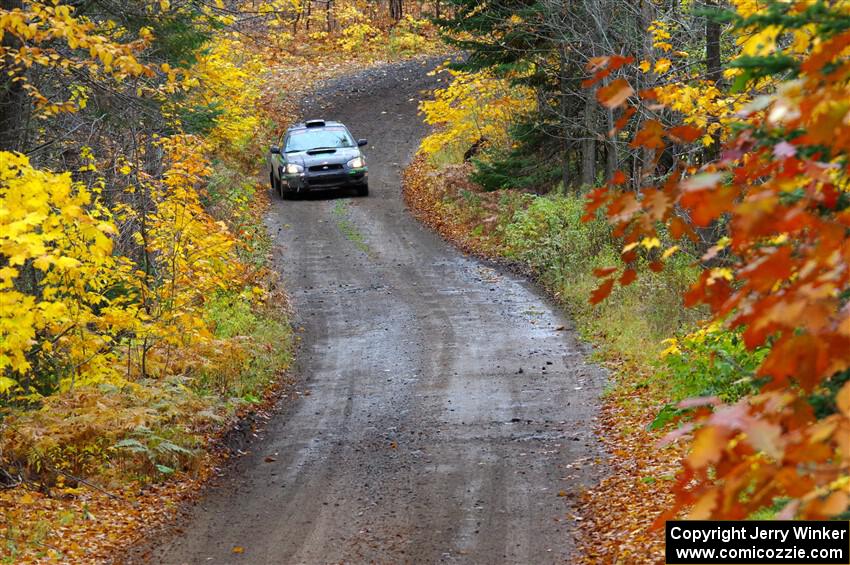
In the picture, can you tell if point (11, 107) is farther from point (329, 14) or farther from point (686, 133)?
point (329, 14)

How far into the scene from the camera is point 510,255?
21.0 metres

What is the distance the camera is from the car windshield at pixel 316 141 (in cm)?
2719

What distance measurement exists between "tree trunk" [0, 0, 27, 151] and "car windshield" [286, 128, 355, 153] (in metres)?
16.6

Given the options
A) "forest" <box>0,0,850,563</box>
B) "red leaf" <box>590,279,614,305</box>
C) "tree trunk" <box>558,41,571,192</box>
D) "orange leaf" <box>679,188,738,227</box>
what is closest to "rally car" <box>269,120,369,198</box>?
"forest" <box>0,0,850,563</box>

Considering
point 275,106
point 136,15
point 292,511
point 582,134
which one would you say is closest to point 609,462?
point 292,511

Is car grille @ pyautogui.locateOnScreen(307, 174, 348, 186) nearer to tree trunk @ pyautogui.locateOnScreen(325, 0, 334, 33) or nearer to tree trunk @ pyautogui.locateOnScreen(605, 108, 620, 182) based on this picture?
tree trunk @ pyautogui.locateOnScreen(605, 108, 620, 182)

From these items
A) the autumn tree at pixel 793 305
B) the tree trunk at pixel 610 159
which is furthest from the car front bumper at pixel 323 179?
the autumn tree at pixel 793 305

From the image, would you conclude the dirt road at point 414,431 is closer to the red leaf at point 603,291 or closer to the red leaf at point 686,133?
the red leaf at point 603,291

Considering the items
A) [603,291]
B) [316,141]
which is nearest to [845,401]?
[603,291]

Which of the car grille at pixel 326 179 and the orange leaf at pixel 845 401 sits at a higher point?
the car grille at pixel 326 179

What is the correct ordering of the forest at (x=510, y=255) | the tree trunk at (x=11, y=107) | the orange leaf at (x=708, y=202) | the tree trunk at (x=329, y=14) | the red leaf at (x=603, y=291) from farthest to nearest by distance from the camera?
the tree trunk at (x=329, y=14) < the tree trunk at (x=11, y=107) < the red leaf at (x=603, y=291) < the forest at (x=510, y=255) < the orange leaf at (x=708, y=202)

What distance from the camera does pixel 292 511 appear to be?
898 centimetres

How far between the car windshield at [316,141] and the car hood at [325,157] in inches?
5.7

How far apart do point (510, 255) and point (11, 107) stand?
12.3 metres
